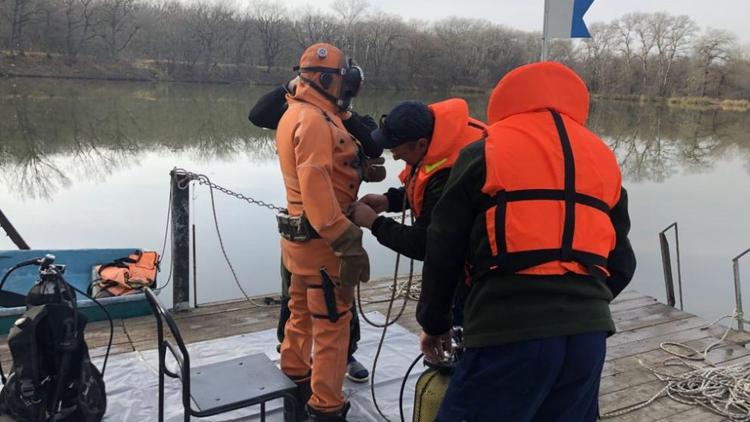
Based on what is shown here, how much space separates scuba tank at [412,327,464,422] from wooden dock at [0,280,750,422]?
165 cm

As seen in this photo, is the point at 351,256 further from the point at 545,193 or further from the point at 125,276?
the point at 125,276

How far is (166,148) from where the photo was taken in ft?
49.1

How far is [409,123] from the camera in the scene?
2.05 meters

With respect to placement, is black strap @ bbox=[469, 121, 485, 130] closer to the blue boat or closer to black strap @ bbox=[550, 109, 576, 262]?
black strap @ bbox=[550, 109, 576, 262]

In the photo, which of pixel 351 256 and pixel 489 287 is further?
pixel 351 256

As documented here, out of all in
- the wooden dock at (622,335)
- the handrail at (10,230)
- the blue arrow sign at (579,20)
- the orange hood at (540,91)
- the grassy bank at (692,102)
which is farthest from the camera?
the grassy bank at (692,102)

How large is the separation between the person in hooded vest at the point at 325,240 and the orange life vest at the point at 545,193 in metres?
1.00

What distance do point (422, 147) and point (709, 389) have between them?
106 inches

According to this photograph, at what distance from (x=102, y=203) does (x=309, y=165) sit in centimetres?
880

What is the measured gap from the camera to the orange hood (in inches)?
65.8

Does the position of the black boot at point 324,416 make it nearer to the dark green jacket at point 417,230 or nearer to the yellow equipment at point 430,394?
the yellow equipment at point 430,394

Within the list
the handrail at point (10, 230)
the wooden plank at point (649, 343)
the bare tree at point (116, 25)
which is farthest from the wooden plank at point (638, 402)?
the bare tree at point (116, 25)

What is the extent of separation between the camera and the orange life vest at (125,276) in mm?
4188

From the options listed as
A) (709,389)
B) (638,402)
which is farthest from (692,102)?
(638,402)
